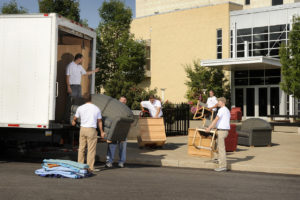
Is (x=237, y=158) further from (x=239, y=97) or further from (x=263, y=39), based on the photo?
(x=263, y=39)

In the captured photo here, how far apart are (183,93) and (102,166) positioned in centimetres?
3162

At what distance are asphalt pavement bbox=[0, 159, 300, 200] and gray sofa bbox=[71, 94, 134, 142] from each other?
850 mm

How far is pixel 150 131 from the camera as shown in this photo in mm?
13453

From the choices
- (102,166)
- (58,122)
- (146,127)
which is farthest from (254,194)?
(146,127)

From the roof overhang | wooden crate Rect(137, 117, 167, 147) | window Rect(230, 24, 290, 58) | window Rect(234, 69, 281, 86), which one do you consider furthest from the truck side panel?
window Rect(234, 69, 281, 86)

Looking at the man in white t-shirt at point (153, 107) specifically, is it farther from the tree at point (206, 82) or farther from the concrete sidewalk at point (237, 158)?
the tree at point (206, 82)

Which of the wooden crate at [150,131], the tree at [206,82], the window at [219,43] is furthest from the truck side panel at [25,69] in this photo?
the window at [219,43]

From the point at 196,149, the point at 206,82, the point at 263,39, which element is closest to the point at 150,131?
the point at 196,149

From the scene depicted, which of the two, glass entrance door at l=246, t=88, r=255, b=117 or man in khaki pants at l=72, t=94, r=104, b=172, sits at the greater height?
glass entrance door at l=246, t=88, r=255, b=117

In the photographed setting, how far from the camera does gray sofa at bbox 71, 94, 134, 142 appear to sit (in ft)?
31.7

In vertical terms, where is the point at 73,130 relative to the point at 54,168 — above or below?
above

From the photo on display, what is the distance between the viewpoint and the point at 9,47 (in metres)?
10.1

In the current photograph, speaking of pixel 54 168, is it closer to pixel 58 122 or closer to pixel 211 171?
pixel 58 122

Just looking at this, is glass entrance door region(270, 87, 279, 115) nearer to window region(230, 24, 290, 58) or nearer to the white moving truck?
window region(230, 24, 290, 58)
